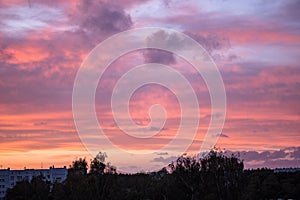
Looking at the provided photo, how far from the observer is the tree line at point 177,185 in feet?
251

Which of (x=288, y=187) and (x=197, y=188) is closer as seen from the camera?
(x=197, y=188)

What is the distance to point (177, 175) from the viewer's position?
8738 centimetres

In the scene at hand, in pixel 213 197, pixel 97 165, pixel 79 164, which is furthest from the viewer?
pixel 79 164

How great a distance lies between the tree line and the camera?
7644 centimetres

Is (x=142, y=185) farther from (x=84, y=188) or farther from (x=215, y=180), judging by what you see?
(x=215, y=180)

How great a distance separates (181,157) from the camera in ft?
290

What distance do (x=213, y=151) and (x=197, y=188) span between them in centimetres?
640

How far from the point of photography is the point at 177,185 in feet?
290

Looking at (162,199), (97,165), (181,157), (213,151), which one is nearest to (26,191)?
(97,165)

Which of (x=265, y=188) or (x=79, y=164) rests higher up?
(x=79, y=164)

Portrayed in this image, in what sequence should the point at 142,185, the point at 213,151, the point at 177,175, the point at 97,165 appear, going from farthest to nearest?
1. the point at 142,185
2. the point at 97,165
3. the point at 177,175
4. the point at 213,151

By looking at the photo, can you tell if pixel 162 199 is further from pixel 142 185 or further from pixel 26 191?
pixel 26 191

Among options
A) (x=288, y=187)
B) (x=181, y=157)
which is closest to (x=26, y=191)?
(x=181, y=157)

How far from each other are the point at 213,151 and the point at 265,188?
28098 mm
